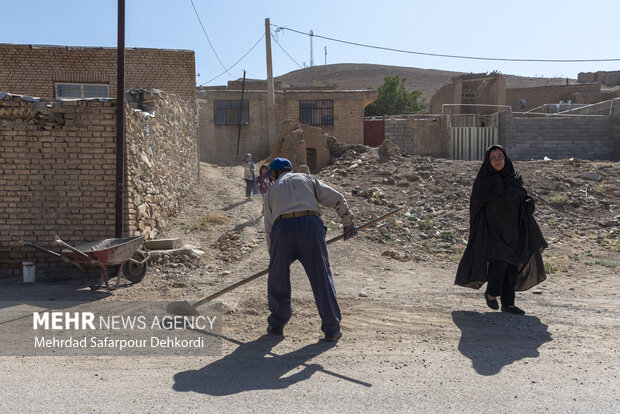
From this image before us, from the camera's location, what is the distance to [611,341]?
168 inches

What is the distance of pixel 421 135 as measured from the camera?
21672mm

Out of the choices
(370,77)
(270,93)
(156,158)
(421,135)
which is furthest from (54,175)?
(370,77)

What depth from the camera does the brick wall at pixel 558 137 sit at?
19.5 metres

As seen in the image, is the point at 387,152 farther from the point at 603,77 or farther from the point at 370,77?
the point at 370,77

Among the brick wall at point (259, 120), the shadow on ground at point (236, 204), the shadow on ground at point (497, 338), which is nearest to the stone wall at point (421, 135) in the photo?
the brick wall at point (259, 120)

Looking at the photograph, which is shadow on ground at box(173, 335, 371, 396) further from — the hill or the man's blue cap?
the hill

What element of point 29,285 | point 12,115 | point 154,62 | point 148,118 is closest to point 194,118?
point 154,62

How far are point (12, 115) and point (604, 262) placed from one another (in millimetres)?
9200

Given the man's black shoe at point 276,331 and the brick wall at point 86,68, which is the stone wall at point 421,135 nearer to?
the brick wall at point 86,68

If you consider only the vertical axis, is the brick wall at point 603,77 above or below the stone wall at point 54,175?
above

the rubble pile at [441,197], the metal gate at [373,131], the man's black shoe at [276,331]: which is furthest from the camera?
the metal gate at [373,131]

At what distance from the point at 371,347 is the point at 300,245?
1.00 meters

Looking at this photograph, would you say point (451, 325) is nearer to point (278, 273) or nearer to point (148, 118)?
point (278, 273)

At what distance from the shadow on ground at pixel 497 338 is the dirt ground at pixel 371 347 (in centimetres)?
2
